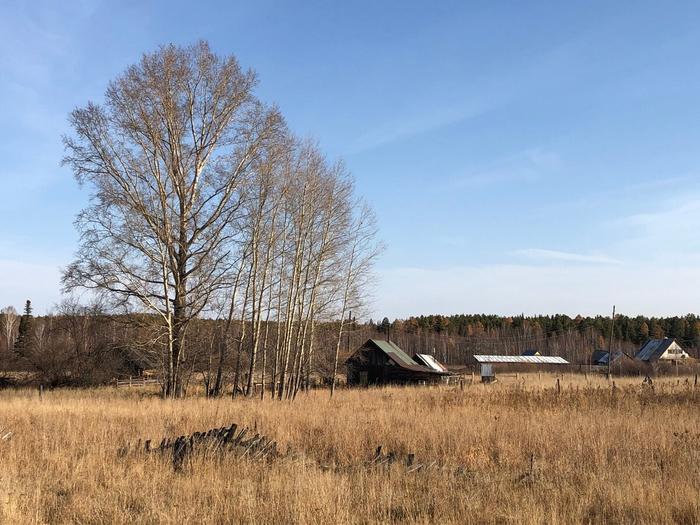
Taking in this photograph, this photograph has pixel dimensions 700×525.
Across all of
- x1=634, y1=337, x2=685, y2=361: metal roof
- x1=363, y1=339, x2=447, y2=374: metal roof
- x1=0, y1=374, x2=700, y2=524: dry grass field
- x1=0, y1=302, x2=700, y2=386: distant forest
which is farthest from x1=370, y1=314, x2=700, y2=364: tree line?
x1=0, y1=374, x2=700, y2=524: dry grass field

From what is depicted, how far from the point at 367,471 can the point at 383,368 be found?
3741 cm

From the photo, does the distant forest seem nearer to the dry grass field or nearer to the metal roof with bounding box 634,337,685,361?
the metal roof with bounding box 634,337,685,361

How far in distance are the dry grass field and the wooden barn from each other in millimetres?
28805

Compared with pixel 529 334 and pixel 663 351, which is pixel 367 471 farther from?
pixel 529 334

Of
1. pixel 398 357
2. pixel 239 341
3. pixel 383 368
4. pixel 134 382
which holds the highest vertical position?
pixel 239 341

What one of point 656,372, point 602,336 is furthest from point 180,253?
point 602,336

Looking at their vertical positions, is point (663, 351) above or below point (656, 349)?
below

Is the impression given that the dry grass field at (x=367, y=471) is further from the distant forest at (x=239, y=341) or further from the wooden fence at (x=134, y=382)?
the wooden fence at (x=134, y=382)

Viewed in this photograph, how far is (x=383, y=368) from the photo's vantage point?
45344 mm

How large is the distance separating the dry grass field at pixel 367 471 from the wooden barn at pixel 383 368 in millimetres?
28805

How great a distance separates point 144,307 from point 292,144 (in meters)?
7.72

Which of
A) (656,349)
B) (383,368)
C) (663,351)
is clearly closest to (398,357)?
(383,368)

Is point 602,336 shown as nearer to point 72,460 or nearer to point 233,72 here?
point 233,72

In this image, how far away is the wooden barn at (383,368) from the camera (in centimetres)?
4384
